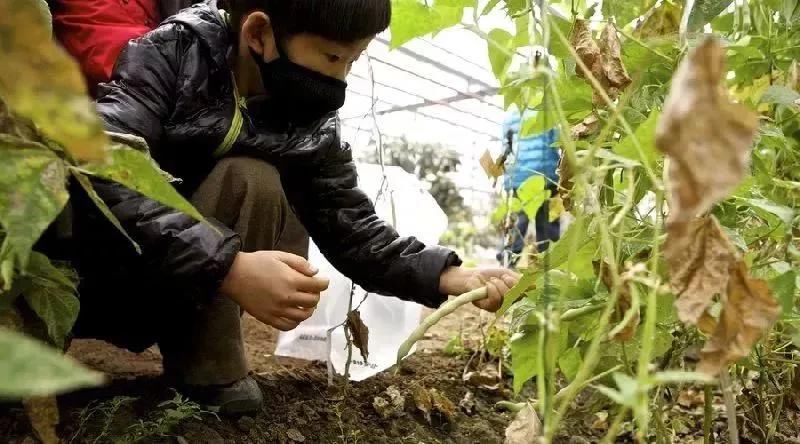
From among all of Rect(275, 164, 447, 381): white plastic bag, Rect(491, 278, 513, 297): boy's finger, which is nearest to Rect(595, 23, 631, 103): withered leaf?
Rect(491, 278, 513, 297): boy's finger

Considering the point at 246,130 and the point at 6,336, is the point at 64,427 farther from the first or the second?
the point at 6,336

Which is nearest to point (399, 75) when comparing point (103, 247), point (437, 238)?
point (437, 238)

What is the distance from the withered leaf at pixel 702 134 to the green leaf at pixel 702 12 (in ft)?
1.48

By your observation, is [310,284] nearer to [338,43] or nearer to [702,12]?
[338,43]

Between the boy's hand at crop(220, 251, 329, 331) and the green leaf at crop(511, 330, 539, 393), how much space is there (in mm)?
235

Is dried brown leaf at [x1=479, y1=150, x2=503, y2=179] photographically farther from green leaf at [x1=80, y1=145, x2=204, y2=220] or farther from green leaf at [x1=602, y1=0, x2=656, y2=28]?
green leaf at [x1=80, y1=145, x2=204, y2=220]

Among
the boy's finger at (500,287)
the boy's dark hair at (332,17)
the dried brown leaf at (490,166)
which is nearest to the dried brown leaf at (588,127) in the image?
the boy's finger at (500,287)

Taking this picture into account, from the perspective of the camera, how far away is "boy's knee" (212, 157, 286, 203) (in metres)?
1.00

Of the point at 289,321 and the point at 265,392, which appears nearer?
the point at 289,321

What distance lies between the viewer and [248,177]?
1.00 metres

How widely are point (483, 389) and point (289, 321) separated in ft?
1.77

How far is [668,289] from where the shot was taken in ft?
1.30

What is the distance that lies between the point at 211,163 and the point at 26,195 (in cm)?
68

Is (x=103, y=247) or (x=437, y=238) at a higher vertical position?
(x=437, y=238)
